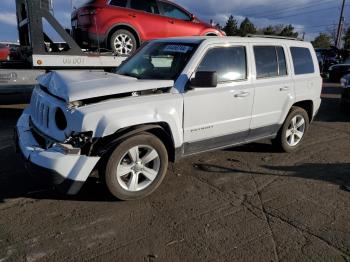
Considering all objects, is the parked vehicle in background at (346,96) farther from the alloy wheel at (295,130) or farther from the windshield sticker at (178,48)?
the windshield sticker at (178,48)

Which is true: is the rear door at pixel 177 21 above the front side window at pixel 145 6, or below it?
below

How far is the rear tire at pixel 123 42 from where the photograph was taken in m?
8.79

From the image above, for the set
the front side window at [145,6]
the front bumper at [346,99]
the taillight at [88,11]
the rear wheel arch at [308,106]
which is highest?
the front side window at [145,6]

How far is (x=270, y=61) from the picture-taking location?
526 cm

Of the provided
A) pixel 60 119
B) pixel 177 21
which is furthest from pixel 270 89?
pixel 177 21

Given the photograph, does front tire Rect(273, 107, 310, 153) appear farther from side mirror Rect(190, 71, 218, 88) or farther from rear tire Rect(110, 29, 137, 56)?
rear tire Rect(110, 29, 137, 56)

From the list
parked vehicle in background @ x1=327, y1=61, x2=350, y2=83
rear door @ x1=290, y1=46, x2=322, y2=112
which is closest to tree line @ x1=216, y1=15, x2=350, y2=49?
parked vehicle in background @ x1=327, y1=61, x2=350, y2=83

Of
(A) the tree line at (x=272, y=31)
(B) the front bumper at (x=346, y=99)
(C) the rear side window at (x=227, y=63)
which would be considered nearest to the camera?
(C) the rear side window at (x=227, y=63)

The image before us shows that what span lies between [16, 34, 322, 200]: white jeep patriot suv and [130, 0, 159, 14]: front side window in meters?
4.46

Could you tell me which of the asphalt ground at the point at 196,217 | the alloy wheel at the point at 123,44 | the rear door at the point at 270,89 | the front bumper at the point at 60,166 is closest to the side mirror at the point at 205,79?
the rear door at the point at 270,89

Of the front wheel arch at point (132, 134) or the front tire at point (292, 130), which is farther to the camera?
the front tire at point (292, 130)

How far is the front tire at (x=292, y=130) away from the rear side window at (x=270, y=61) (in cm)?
76

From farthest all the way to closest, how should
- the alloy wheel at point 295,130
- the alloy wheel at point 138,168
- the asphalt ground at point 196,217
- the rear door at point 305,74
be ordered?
the alloy wheel at point 295,130 < the rear door at point 305,74 < the alloy wheel at point 138,168 < the asphalt ground at point 196,217

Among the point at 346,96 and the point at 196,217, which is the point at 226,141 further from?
the point at 346,96
